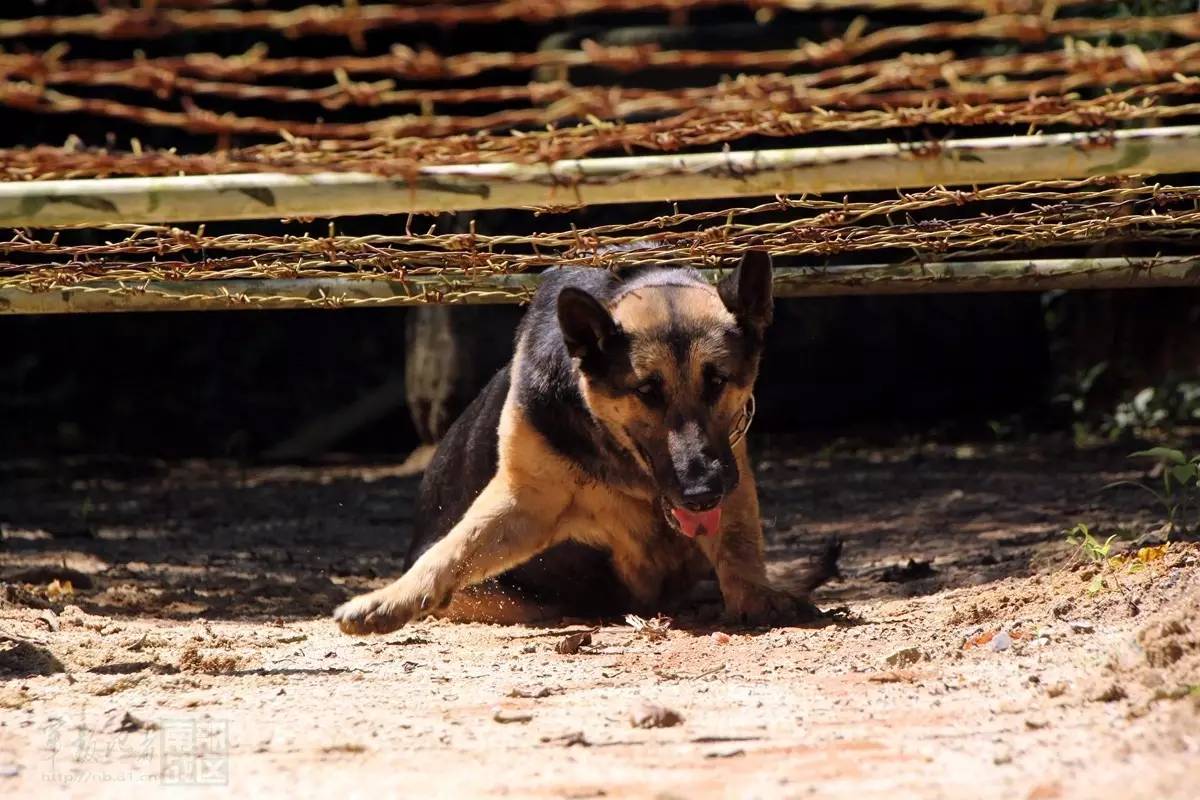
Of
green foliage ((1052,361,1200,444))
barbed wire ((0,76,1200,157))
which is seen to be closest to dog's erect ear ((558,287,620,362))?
barbed wire ((0,76,1200,157))

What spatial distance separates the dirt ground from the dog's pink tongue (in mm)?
374

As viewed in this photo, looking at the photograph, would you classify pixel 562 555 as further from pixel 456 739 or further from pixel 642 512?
pixel 456 739

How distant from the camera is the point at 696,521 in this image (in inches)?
208

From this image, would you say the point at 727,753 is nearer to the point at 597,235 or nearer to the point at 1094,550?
the point at 1094,550

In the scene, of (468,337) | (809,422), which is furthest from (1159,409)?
(468,337)

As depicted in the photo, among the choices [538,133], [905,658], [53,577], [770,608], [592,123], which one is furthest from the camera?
[53,577]

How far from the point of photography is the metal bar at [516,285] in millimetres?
6066

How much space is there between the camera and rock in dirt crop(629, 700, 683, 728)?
3.60 metres

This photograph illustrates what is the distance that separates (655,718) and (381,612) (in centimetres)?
181

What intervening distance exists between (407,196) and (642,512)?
7.86 ft

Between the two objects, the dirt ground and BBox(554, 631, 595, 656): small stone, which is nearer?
the dirt ground

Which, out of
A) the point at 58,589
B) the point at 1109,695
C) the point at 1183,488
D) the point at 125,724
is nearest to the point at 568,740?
the point at 125,724

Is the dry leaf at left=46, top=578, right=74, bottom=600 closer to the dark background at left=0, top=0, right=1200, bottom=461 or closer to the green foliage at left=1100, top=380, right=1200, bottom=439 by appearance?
the dark background at left=0, top=0, right=1200, bottom=461

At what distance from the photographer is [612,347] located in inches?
212
